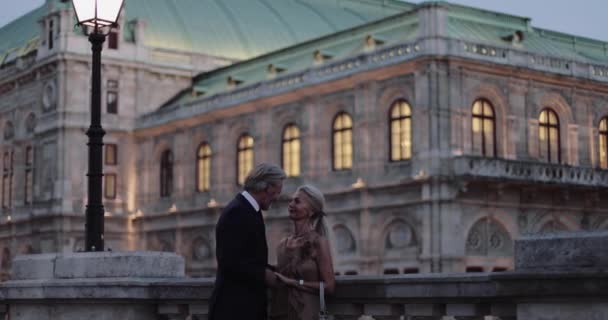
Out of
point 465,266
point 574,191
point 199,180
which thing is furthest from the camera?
point 199,180

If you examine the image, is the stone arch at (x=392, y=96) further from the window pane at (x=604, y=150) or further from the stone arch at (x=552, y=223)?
the window pane at (x=604, y=150)

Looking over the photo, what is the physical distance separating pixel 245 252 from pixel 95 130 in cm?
515

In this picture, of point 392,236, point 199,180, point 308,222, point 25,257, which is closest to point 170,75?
point 199,180

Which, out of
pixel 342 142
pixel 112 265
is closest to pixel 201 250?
pixel 342 142

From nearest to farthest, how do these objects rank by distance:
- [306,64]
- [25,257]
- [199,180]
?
[25,257] → [306,64] → [199,180]

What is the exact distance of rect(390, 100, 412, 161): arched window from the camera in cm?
4806

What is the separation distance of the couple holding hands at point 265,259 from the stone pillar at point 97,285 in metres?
2.94

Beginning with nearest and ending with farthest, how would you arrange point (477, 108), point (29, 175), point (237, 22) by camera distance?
point (477, 108)
point (29, 175)
point (237, 22)

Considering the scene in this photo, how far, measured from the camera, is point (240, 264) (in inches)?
353

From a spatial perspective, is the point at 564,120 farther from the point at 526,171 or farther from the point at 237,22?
the point at 237,22

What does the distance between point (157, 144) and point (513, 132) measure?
2537 centimetres

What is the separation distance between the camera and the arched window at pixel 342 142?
2014 inches

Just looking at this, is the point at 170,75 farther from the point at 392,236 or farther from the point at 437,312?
the point at 437,312

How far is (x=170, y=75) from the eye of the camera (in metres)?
70.3
